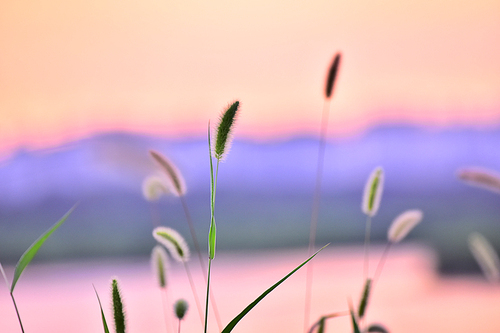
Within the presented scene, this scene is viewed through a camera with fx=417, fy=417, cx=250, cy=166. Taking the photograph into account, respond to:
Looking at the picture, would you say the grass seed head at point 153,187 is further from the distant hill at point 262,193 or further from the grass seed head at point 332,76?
the distant hill at point 262,193

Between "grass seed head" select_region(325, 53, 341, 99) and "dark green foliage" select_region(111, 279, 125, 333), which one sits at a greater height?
"grass seed head" select_region(325, 53, 341, 99)

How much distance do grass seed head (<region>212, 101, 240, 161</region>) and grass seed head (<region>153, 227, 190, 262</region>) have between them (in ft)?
0.33

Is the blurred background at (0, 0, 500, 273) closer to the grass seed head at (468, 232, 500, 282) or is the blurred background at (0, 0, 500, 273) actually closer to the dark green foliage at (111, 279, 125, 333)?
the dark green foliage at (111, 279, 125, 333)

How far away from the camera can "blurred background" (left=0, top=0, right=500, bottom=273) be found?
4.83 feet

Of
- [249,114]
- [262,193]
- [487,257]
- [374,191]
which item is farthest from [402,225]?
[262,193]

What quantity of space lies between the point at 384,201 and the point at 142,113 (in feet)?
10.8

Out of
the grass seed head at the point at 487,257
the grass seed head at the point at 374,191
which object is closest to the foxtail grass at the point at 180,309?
the grass seed head at the point at 374,191

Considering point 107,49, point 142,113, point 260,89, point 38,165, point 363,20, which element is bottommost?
point 38,165

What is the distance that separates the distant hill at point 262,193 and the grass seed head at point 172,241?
346 cm

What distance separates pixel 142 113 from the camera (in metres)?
3.12

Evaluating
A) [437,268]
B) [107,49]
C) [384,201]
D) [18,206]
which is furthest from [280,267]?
[18,206]

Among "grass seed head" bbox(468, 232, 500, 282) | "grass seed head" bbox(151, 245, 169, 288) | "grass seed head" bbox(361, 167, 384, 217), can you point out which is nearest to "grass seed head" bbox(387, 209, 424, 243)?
"grass seed head" bbox(361, 167, 384, 217)

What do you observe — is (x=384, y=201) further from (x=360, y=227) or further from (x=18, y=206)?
(x=18, y=206)

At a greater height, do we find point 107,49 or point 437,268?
point 107,49
